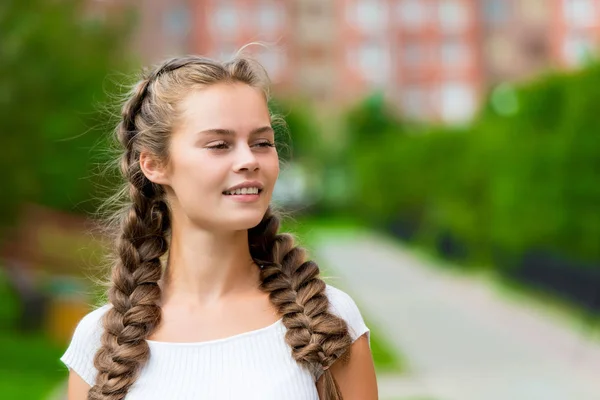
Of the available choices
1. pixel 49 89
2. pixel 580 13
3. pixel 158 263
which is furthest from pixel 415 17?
pixel 158 263

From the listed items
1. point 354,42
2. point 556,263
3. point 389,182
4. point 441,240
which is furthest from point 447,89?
point 556,263

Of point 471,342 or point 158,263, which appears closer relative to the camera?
point 158,263

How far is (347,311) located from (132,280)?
0.51 m

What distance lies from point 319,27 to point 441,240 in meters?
48.0

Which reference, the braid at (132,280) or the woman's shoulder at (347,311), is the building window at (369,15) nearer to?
the braid at (132,280)

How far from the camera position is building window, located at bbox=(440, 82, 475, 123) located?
67.7 metres

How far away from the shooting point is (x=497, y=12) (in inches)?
2635

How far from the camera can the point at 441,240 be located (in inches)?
991

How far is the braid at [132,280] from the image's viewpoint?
2346 millimetres

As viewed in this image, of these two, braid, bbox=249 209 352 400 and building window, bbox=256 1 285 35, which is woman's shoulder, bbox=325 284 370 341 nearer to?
braid, bbox=249 209 352 400

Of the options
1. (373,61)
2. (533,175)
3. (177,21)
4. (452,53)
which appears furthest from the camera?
(177,21)

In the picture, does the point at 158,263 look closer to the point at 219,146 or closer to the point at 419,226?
the point at 219,146

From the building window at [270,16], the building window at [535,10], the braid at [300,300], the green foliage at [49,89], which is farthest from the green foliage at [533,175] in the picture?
the building window at [270,16]

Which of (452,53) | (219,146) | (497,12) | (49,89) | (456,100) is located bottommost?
(219,146)
